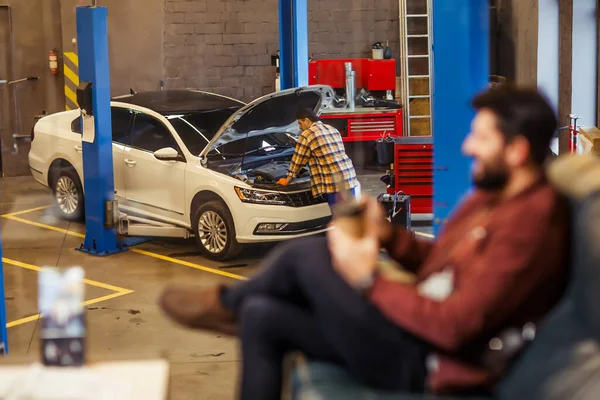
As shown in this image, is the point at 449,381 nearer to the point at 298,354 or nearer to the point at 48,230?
the point at 298,354

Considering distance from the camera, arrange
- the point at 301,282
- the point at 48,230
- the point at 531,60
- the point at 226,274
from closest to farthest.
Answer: the point at 301,282 < the point at 226,274 < the point at 48,230 < the point at 531,60

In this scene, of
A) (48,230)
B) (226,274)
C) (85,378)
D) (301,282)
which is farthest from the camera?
(48,230)

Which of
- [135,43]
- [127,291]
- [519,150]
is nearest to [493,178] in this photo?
[519,150]

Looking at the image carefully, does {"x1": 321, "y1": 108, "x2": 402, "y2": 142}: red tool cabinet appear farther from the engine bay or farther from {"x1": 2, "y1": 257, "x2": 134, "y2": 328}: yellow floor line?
{"x1": 2, "y1": 257, "x2": 134, "y2": 328}: yellow floor line

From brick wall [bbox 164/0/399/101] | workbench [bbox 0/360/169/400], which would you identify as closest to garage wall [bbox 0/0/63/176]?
brick wall [bbox 164/0/399/101]

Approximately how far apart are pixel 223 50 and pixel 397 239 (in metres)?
11.0

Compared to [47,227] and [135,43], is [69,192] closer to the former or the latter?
[47,227]

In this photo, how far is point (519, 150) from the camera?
314 centimetres

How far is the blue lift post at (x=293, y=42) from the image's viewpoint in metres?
10.8

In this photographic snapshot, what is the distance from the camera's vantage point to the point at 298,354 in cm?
345

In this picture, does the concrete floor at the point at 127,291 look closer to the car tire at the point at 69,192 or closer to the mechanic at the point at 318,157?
the car tire at the point at 69,192

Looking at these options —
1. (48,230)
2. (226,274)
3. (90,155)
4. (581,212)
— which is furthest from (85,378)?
(48,230)

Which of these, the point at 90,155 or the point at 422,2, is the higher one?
the point at 422,2

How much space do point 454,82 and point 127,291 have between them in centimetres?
361
